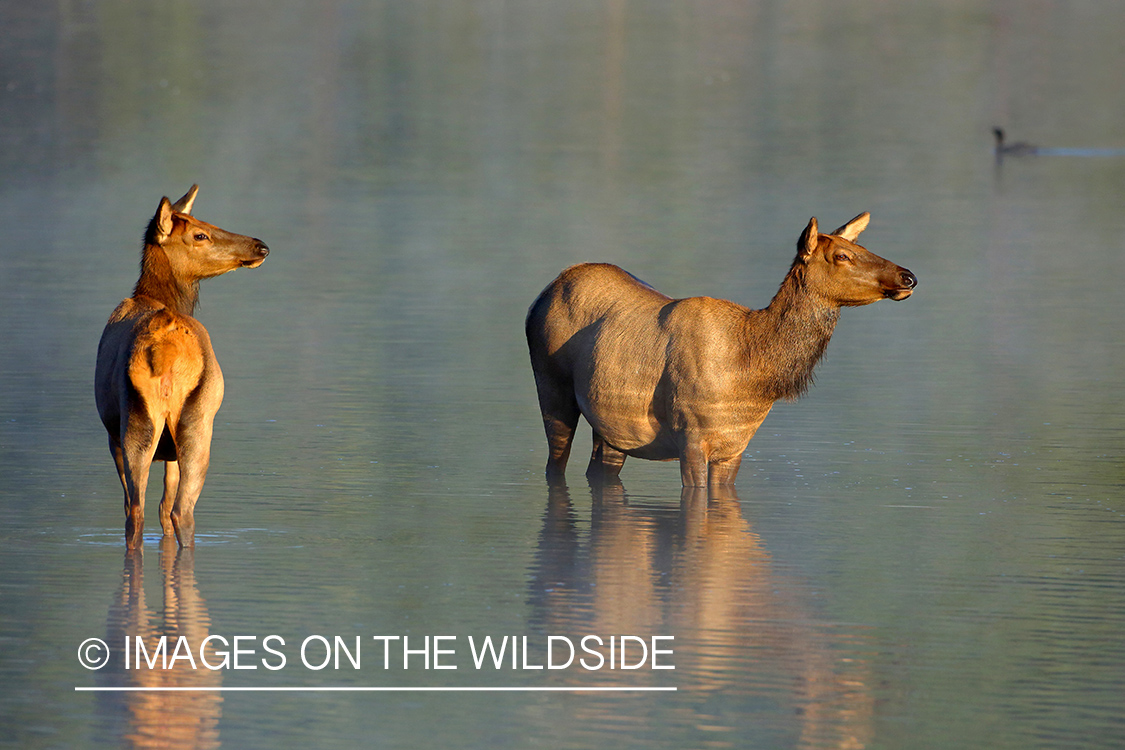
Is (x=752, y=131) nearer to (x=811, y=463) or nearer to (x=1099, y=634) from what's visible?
(x=811, y=463)

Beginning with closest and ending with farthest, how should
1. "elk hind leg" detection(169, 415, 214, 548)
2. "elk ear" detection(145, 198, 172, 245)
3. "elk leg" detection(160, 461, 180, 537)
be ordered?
"elk hind leg" detection(169, 415, 214, 548)
"elk leg" detection(160, 461, 180, 537)
"elk ear" detection(145, 198, 172, 245)

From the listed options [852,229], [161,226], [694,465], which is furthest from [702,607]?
[852,229]

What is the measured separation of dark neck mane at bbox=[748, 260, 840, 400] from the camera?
1218cm

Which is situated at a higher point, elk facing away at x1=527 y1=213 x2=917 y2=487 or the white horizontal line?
elk facing away at x1=527 y1=213 x2=917 y2=487

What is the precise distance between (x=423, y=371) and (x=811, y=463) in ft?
15.2

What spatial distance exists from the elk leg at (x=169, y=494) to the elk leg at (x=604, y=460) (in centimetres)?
321

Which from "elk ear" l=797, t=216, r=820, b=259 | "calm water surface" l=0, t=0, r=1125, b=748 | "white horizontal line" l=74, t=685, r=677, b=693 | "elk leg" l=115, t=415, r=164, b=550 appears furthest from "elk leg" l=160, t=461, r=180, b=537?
"elk ear" l=797, t=216, r=820, b=259

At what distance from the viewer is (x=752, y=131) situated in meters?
47.0

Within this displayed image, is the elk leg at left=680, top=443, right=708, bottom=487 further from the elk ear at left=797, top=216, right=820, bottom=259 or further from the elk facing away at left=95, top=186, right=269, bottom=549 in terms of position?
the elk facing away at left=95, top=186, right=269, bottom=549

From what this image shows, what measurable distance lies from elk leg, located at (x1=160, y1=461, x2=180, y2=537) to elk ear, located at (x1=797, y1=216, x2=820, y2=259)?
13.2 ft

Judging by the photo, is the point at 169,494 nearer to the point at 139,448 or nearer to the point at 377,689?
the point at 139,448

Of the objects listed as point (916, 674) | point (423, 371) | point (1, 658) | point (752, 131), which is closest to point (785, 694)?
point (916, 674)

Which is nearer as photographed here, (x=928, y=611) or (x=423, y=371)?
(x=928, y=611)

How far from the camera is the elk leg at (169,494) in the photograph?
10.3m
